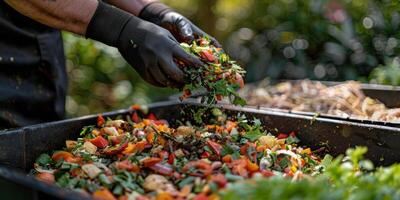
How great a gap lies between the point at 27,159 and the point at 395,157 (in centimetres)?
124

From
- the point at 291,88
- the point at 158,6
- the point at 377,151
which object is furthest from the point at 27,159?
the point at 291,88

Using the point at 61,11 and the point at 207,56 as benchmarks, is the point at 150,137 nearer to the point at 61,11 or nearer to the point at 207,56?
the point at 207,56

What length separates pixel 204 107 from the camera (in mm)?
2137

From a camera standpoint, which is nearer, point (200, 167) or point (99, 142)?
point (200, 167)

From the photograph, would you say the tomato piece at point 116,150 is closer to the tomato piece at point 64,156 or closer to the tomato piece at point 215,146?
the tomato piece at point 64,156

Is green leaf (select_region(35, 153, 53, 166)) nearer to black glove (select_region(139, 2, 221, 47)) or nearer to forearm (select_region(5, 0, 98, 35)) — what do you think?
forearm (select_region(5, 0, 98, 35))

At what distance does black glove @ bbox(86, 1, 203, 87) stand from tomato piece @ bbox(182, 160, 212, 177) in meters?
0.36

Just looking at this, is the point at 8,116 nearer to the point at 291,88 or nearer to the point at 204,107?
the point at 204,107

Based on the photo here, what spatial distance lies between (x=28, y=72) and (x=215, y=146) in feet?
3.24

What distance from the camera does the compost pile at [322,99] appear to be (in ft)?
8.29

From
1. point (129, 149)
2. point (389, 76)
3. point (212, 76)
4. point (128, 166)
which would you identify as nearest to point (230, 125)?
point (212, 76)

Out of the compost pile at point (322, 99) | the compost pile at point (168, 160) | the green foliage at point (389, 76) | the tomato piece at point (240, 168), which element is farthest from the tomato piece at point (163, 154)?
the green foliage at point (389, 76)

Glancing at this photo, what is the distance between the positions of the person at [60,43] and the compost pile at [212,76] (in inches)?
1.7

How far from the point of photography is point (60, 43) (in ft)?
8.00
